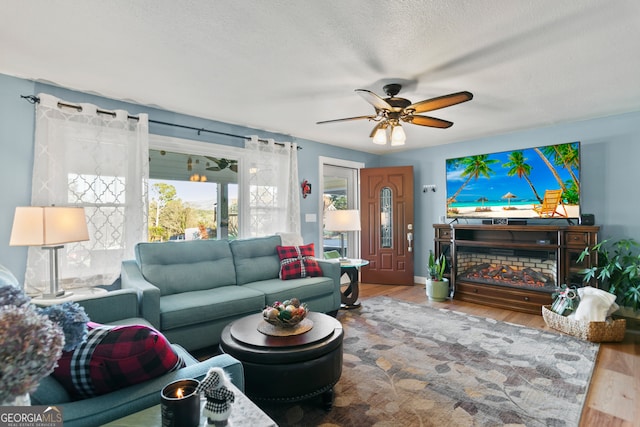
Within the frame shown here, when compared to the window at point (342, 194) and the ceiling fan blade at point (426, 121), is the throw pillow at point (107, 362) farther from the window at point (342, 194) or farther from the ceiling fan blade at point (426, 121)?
the window at point (342, 194)

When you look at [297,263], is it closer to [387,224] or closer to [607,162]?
[387,224]

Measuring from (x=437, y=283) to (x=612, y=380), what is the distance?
7.07ft

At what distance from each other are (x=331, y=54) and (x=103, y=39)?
1525 millimetres

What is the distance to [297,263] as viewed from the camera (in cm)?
367

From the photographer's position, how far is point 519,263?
420 centimetres

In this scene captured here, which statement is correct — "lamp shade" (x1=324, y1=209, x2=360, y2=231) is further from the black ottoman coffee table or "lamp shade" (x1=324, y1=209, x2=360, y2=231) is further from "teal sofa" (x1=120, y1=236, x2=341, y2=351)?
the black ottoman coffee table

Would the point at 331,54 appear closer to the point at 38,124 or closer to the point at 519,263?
the point at 38,124

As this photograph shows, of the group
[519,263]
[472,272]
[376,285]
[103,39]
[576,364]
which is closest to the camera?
[103,39]

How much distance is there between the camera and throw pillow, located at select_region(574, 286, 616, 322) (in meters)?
3.06

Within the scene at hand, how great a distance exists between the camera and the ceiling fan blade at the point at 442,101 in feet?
7.60

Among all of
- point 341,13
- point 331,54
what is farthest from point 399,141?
point 341,13

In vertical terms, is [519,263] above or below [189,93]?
below

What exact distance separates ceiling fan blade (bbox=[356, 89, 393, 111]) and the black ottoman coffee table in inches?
66.1

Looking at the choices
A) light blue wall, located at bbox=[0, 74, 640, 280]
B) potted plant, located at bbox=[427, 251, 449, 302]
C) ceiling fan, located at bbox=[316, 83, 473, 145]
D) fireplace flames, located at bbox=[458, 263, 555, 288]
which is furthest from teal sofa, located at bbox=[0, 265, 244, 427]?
fireplace flames, located at bbox=[458, 263, 555, 288]
